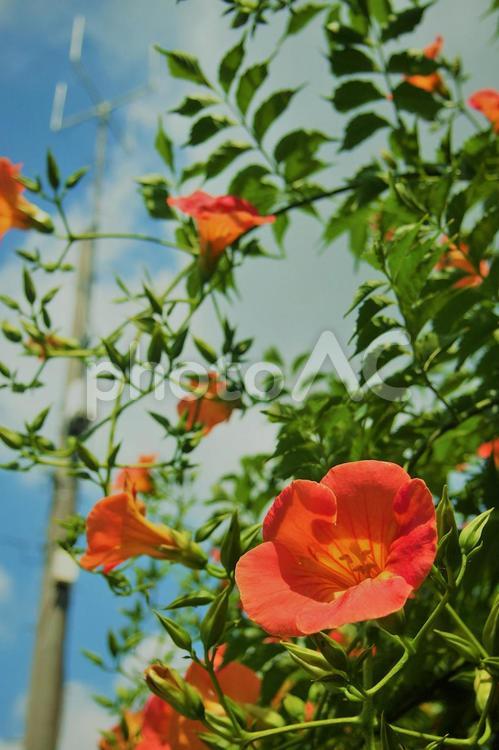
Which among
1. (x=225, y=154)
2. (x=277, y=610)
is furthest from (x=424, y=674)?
(x=225, y=154)

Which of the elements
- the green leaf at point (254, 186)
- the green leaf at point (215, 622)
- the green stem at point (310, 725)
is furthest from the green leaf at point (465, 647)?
the green leaf at point (254, 186)

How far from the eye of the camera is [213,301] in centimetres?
169

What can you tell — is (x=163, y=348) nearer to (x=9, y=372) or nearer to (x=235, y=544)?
(x=9, y=372)

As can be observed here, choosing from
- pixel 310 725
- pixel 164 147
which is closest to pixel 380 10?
pixel 164 147

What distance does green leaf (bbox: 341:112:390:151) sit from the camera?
66.7 inches

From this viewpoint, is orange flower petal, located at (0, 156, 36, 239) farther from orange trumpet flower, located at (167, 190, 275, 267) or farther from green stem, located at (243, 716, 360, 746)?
green stem, located at (243, 716, 360, 746)

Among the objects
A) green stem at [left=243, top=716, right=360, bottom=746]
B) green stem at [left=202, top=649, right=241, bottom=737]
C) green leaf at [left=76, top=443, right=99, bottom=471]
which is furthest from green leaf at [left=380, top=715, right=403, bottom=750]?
green leaf at [left=76, top=443, right=99, bottom=471]

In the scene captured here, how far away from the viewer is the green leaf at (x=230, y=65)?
1.72 meters

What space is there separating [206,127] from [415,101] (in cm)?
45

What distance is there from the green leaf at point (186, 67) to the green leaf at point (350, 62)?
0.29 m

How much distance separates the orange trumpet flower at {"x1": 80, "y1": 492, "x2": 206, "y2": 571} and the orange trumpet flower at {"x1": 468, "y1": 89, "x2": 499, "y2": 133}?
1.37 metres

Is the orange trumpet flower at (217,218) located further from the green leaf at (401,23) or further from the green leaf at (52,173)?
the green leaf at (401,23)

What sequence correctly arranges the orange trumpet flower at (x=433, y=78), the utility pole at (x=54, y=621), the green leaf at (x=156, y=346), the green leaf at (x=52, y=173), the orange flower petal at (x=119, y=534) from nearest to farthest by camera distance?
the orange flower petal at (x=119, y=534) < the green leaf at (x=156, y=346) < the green leaf at (x=52, y=173) < the orange trumpet flower at (x=433, y=78) < the utility pole at (x=54, y=621)

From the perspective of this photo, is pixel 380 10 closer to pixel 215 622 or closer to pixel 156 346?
pixel 156 346
